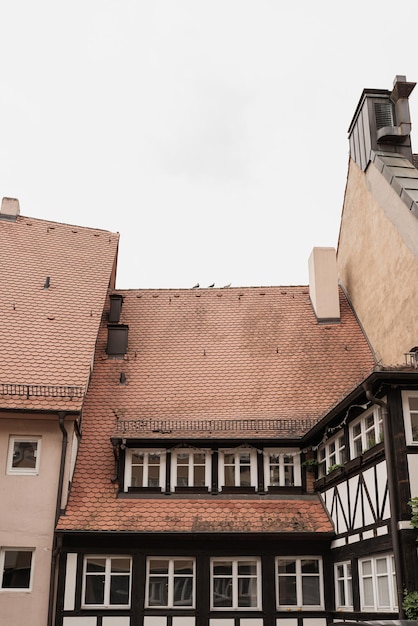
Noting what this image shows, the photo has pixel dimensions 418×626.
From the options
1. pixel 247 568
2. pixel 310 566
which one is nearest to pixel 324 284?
pixel 310 566

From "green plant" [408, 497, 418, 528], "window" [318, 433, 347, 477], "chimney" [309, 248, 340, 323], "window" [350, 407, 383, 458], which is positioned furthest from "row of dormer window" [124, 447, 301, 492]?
"chimney" [309, 248, 340, 323]

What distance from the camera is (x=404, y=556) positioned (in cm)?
1309

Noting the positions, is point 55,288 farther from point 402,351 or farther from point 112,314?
point 402,351

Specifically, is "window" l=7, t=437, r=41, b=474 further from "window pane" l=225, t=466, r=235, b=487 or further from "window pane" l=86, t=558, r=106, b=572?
"window pane" l=225, t=466, r=235, b=487

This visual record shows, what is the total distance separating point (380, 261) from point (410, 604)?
11.1 metres

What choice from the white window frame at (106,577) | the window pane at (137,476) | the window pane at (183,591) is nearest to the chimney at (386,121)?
the window pane at (137,476)

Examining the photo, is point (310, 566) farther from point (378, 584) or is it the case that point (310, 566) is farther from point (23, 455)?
point (23, 455)

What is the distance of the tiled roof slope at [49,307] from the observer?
18.7 m

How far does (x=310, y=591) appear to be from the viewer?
17609 mm

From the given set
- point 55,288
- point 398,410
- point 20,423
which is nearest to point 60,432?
point 20,423

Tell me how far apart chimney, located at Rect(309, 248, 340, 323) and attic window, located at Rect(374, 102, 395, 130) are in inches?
167

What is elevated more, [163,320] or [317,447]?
[163,320]

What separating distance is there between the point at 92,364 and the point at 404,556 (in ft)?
37.6

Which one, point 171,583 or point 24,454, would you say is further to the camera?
point 24,454
